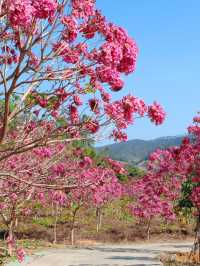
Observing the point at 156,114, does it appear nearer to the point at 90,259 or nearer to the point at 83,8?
the point at 83,8

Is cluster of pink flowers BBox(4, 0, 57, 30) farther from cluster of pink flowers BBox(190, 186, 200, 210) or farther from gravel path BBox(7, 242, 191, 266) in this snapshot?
cluster of pink flowers BBox(190, 186, 200, 210)

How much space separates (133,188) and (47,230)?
1405 cm

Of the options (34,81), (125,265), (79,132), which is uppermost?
(34,81)

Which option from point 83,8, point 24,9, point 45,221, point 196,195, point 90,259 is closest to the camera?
point 24,9

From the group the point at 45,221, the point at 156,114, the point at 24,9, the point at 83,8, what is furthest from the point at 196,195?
the point at 45,221

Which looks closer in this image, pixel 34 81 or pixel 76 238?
pixel 34 81

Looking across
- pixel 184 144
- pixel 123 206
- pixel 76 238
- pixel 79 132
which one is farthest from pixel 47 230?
pixel 79 132

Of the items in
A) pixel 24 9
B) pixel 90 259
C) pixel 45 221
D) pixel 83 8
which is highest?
pixel 83 8

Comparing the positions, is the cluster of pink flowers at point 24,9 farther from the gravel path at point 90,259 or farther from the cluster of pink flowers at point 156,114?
the gravel path at point 90,259

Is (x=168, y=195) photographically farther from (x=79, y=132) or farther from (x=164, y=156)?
(x=79, y=132)

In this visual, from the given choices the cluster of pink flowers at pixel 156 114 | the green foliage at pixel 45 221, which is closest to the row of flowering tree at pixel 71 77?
the cluster of pink flowers at pixel 156 114

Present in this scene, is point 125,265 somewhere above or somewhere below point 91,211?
below

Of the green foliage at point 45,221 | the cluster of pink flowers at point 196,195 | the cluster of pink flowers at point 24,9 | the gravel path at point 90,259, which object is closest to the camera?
the cluster of pink flowers at point 24,9

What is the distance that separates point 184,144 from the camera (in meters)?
17.6
